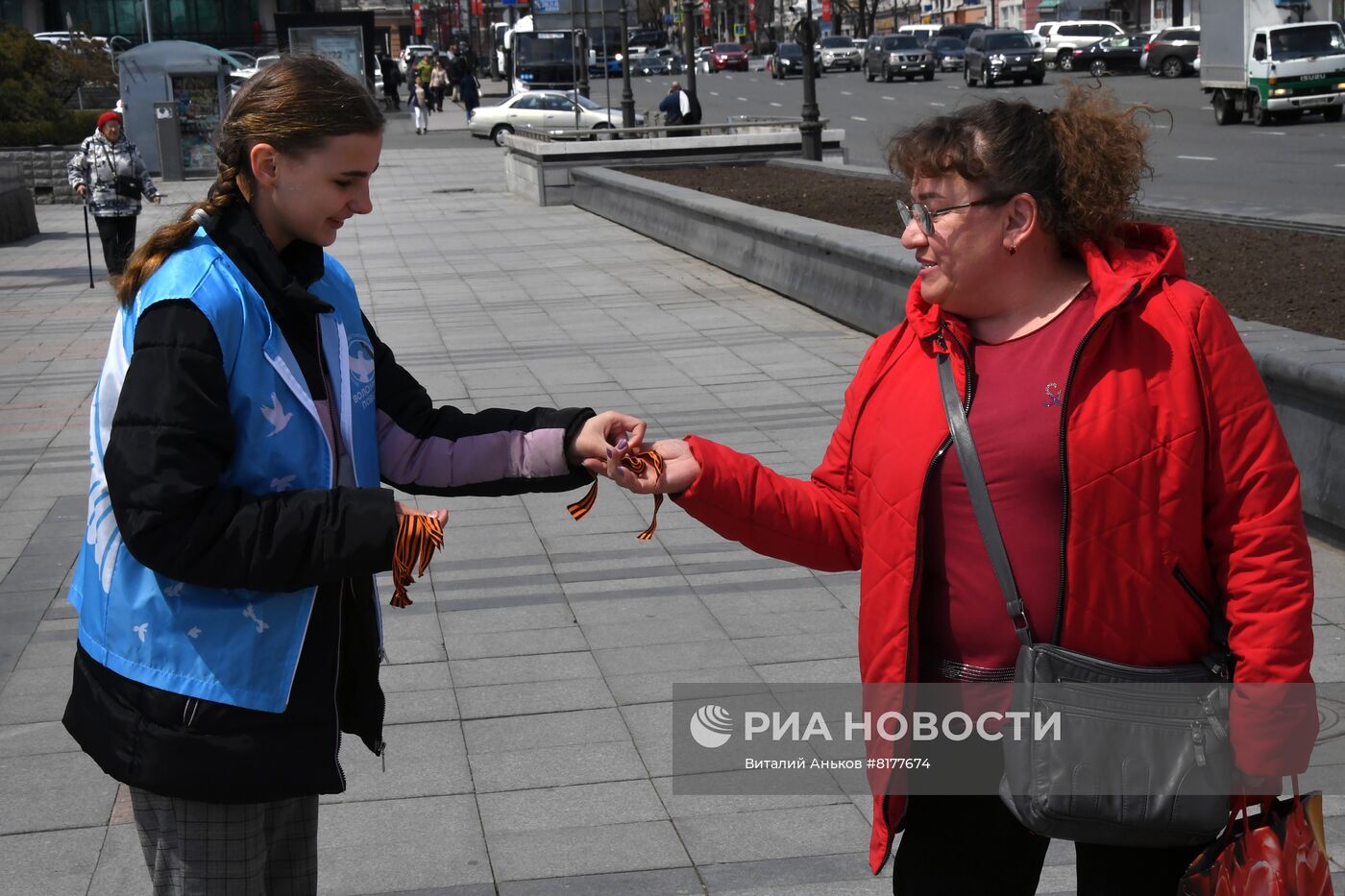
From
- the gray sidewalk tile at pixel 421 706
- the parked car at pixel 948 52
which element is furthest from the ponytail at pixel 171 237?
the parked car at pixel 948 52

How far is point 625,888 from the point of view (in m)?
3.62

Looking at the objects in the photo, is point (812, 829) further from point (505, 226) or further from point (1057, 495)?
point (505, 226)

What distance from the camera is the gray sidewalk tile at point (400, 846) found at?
371 centimetres

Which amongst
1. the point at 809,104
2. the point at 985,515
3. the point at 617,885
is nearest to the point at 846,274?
the point at 617,885

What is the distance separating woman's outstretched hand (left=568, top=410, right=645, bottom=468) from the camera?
2.78 metres

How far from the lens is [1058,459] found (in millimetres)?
2400

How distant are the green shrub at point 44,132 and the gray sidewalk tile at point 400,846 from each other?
27.8 metres

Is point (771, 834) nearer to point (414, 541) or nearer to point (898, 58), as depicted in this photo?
point (414, 541)

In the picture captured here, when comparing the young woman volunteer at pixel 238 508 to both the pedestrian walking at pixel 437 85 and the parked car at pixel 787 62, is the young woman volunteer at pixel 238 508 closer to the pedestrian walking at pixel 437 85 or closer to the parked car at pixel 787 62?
the pedestrian walking at pixel 437 85

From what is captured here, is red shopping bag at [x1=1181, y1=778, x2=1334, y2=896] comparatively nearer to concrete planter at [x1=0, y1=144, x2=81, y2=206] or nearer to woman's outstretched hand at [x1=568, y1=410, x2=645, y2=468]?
woman's outstretched hand at [x1=568, y1=410, x2=645, y2=468]

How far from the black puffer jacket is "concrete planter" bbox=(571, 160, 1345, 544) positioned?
4435 mm

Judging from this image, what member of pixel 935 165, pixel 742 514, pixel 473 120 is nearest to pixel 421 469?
pixel 742 514

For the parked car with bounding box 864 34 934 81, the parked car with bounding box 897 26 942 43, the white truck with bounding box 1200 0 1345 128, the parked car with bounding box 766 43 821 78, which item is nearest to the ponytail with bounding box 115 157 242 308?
the white truck with bounding box 1200 0 1345 128

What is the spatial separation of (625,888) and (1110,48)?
2075 inches
